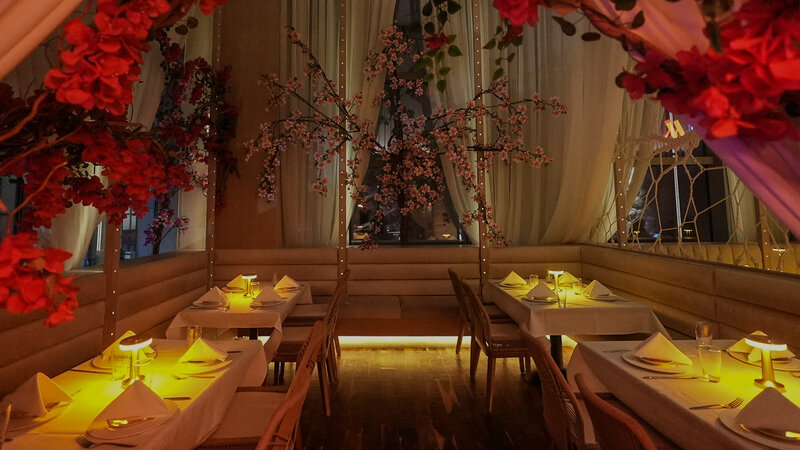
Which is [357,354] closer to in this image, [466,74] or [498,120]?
[498,120]

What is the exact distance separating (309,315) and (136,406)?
8.55 ft

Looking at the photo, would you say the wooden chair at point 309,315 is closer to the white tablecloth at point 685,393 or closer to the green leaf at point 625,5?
the white tablecloth at point 685,393

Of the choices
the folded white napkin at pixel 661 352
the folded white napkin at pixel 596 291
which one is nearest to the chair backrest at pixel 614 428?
the folded white napkin at pixel 661 352

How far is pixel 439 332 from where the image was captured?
4.43 m

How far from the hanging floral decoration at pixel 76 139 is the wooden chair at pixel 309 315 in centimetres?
260

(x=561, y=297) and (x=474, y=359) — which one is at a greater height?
(x=561, y=297)

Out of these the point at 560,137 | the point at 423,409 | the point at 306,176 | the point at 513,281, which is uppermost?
the point at 560,137

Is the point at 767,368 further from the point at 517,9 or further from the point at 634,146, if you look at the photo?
the point at 634,146

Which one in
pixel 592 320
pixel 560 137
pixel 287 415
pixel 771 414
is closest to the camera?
pixel 771 414

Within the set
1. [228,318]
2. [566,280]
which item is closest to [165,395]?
[228,318]

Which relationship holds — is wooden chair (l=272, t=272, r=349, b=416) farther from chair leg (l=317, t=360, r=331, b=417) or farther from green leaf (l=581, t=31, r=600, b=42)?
green leaf (l=581, t=31, r=600, b=42)

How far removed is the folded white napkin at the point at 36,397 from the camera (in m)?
1.47

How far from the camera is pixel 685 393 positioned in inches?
63.9

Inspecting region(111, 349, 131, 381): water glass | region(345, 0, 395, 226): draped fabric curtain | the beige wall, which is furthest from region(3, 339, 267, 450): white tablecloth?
region(345, 0, 395, 226): draped fabric curtain
